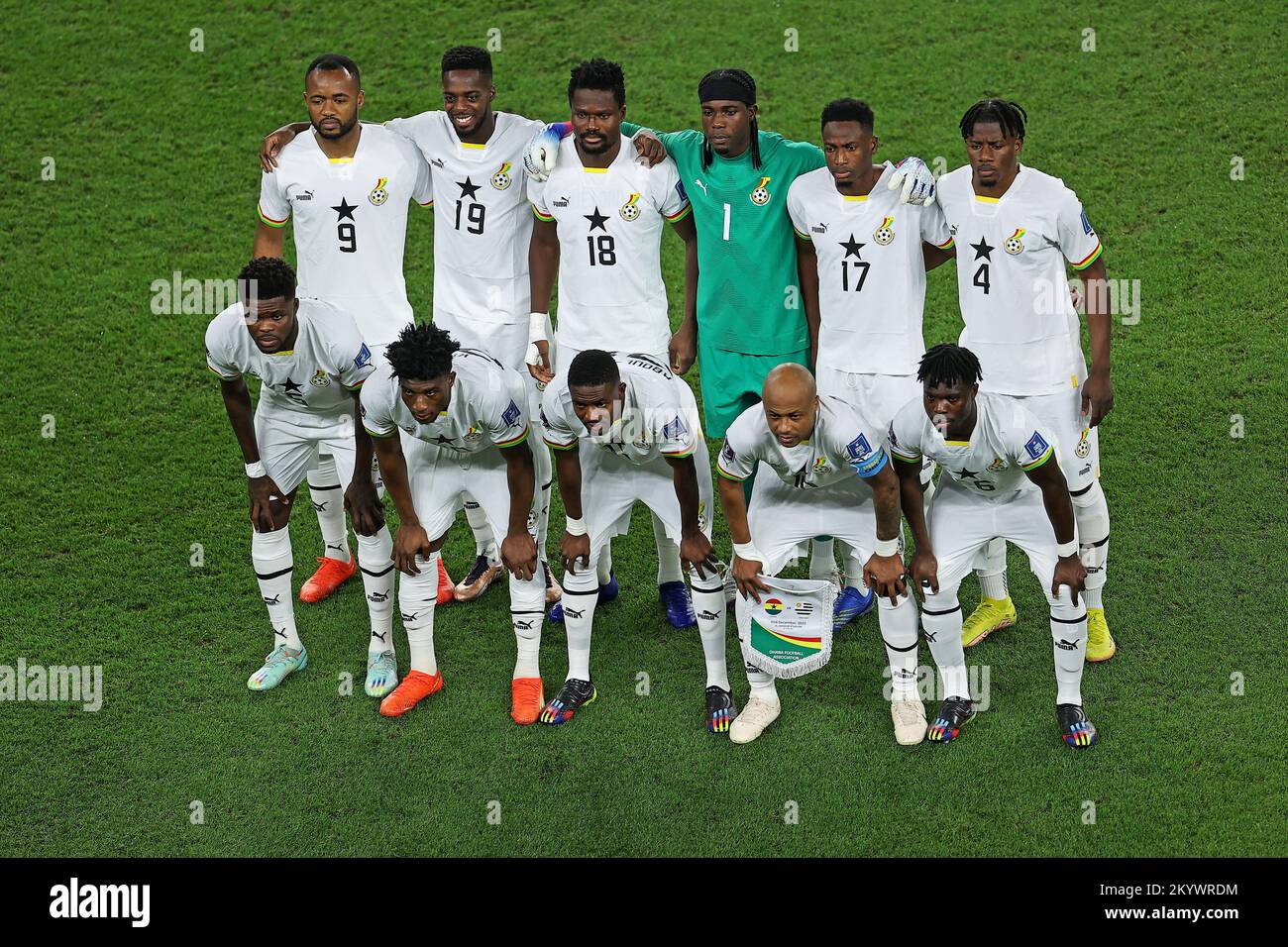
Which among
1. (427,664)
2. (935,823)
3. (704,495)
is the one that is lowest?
(935,823)

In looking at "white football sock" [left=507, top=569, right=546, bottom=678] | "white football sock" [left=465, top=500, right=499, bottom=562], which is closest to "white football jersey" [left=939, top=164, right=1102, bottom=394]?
"white football sock" [left=507, top=569, right=546, bottom=678]

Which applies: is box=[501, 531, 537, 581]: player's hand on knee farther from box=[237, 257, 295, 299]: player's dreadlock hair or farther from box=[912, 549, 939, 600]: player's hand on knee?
box=[912, 549, 939, 600]: player's hand on knee

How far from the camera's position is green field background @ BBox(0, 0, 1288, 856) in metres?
6.41

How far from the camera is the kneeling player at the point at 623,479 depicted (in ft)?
21.2

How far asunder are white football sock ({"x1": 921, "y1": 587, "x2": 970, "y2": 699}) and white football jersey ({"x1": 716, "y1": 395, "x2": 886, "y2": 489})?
0.69 metres

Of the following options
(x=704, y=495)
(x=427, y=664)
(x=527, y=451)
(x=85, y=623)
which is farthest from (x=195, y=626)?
(x=704, y=495)

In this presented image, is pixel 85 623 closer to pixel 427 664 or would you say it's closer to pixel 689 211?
pixel 427 664

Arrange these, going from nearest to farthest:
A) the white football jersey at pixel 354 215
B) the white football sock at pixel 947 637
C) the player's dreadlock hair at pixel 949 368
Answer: the player's dreadlock hair at pixel 949 368
the white football sock at pixel 947 637
the white football jersey at pixel 354 215

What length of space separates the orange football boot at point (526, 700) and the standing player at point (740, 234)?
Result: 5.34ft

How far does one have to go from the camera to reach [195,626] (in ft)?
25.8

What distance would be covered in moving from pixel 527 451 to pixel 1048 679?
2.72 m

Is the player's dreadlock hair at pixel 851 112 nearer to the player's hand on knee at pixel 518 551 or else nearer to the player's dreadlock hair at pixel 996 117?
the player's dreadlock hair at pixel 996 117

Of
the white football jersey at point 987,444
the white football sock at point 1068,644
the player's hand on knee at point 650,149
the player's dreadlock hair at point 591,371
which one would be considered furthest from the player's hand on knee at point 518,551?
the white football sock at point 1068,644

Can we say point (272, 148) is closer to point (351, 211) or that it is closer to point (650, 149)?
point (351, 211)
